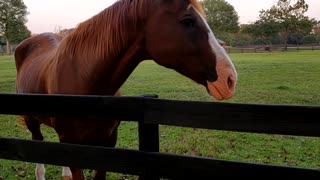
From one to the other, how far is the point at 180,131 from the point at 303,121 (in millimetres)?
4967

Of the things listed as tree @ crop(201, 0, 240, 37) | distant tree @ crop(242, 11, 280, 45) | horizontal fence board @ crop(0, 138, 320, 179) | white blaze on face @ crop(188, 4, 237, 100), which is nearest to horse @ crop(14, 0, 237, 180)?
white blaze on face @ crop(188, 4, 237, 100)

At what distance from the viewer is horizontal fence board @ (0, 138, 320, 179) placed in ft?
6.74

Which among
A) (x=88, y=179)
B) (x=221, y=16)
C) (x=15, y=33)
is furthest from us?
(x=221, y=16)

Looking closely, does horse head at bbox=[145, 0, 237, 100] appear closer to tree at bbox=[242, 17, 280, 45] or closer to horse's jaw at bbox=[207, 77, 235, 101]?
horse's jaw at bbox=[207, 77, 235, 101]

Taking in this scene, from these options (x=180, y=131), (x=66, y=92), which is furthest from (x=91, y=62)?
(x=180, y=131)

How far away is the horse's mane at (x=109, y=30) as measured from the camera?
2.79 m

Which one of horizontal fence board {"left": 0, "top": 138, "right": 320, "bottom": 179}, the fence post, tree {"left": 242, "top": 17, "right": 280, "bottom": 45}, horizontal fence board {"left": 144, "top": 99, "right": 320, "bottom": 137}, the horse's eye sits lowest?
horizontal fence board {"left": 0, "top": 138, "right": 320, "bottom": 179}

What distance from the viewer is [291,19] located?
6519 centimetres

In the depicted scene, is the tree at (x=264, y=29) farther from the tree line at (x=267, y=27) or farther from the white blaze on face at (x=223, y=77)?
the white blaze on face at (x=223, y=77)

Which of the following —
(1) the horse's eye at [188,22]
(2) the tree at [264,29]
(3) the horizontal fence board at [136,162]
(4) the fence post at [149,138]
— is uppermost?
(2) the tree at [264,29]

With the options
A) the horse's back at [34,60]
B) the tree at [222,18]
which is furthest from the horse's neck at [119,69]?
the tree at [222,18]

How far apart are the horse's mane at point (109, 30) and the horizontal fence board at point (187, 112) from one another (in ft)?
1.91

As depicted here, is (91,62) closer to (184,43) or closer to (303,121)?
(184,43)

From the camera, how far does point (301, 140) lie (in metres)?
6.12
